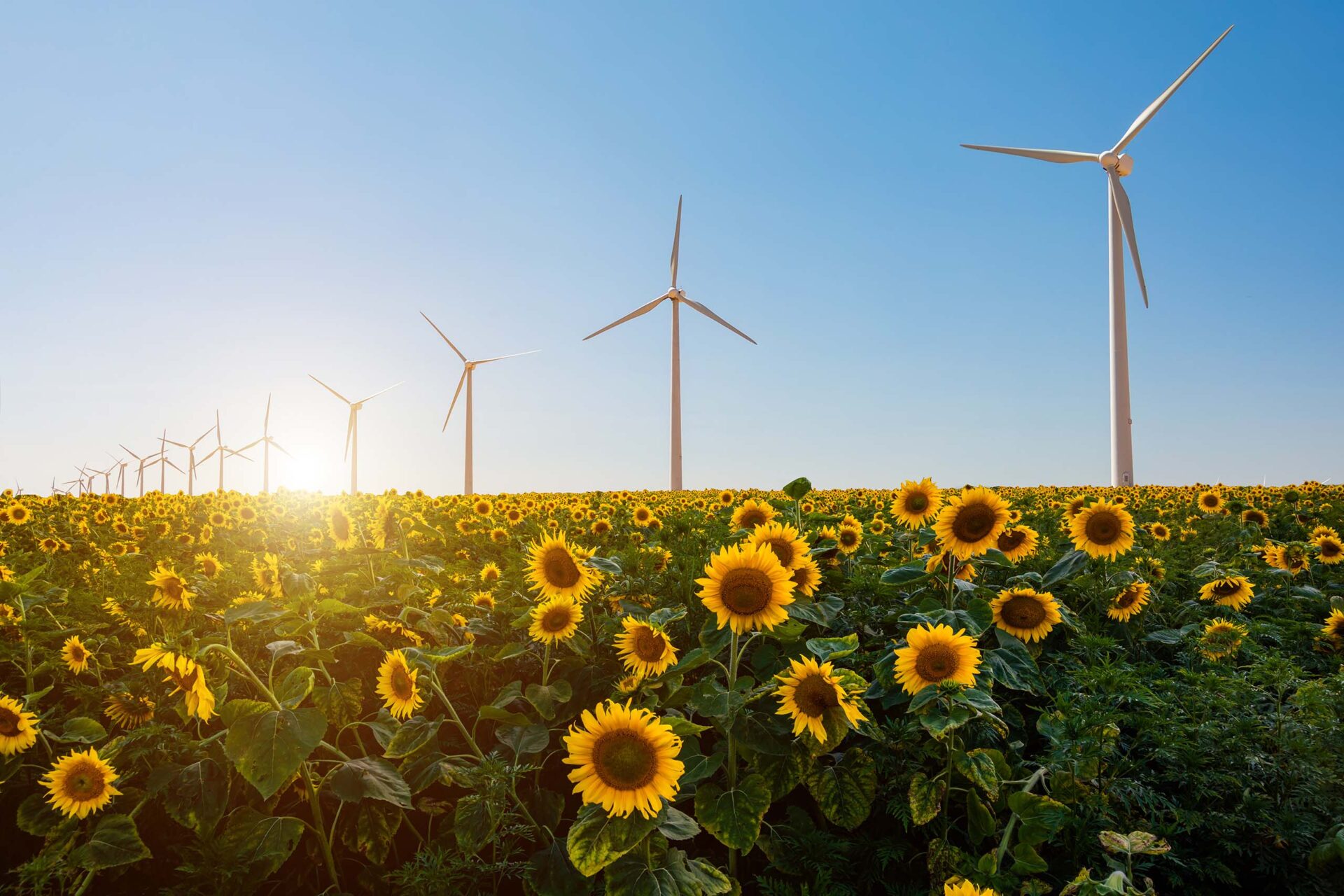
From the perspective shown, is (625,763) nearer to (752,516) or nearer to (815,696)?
(815,696)

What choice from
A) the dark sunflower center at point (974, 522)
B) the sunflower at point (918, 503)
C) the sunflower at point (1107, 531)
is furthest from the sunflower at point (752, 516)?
the sunflower at point (1107, 531)

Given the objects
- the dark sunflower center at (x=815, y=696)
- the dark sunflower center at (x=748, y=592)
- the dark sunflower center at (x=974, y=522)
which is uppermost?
the dark sunflower center at (x=974, y=522)

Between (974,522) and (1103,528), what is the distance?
132 centimetres

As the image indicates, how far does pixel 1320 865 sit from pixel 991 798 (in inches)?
44.0

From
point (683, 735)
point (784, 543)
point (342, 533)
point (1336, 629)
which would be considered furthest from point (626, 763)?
point (342, 533)

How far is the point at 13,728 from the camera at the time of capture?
3025 millimetres

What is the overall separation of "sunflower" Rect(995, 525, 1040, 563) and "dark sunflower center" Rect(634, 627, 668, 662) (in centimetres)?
243

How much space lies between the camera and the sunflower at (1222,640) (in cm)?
419

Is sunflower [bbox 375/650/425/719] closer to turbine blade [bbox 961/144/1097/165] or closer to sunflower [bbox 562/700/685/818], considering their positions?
sunflower [bbox 562/700/685/818]

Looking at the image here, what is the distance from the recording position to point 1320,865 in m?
2.66

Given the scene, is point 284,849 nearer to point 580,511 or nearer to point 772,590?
point 772,590

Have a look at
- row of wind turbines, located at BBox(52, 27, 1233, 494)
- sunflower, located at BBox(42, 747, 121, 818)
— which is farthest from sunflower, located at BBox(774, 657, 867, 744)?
row of wind turbines, located at BBox(52, 27, 1233, 494)

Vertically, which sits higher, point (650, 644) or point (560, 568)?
point (560, 568)

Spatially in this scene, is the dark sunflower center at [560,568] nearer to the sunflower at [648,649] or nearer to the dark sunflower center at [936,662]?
the sunflower at [648,649]
